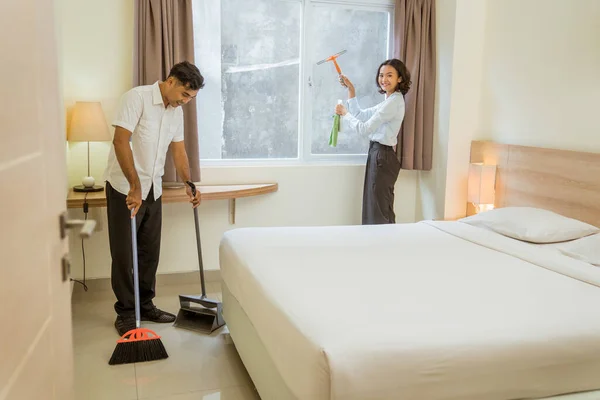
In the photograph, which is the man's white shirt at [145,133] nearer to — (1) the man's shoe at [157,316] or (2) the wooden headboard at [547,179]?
(1) the man's shoe at [157,316]

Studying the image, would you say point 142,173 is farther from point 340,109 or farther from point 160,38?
point 340,109

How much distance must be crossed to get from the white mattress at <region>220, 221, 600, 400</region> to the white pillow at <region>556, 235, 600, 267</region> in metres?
0.07

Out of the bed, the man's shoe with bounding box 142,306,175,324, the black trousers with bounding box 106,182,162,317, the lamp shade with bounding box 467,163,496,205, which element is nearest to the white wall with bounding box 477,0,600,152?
the lamp shade with bounding box 467,163,496,205

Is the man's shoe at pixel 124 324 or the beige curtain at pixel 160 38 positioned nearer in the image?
the man's shoe at pixel 124 324

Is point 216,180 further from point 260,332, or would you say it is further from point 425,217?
point 260,332

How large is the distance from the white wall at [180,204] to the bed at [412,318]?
1207 mm

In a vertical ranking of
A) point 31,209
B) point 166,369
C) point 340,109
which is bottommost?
point 166,369

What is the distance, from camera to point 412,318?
6.36ft

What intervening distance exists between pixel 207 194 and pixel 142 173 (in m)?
0.65

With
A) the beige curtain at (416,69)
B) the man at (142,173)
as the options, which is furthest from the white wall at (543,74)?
the man at (142,173)

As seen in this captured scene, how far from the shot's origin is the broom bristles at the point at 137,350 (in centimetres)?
289

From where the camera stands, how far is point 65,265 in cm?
121

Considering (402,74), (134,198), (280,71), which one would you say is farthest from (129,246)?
(402,74)

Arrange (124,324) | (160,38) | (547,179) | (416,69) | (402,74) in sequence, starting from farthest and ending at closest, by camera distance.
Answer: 1. (416,69)
2. (402,74)
3. (160,38)
4. (547,179)
5. (124,324)
